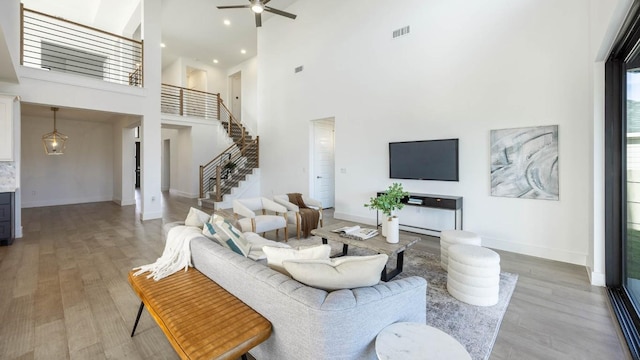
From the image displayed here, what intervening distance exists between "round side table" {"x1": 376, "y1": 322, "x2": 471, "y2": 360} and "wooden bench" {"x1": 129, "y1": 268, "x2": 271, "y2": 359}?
60 cm

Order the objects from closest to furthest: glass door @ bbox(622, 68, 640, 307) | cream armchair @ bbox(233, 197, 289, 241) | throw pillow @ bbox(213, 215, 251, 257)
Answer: throw pillow @ bbox(213, 215, 251, 257)
glass door @ bbox(622, 68, 640, 307)
cream armchair @ bbox(233, 197, 289, 241)

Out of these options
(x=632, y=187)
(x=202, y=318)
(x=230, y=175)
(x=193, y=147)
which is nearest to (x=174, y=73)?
(x=193, y=147)

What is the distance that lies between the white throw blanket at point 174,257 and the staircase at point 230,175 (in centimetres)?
533

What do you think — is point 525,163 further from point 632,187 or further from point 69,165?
point 69,165

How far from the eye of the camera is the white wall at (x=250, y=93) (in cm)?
1042

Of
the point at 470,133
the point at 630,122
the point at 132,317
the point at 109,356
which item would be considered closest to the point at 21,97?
the point at 132,317

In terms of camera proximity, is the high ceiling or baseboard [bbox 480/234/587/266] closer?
baseboard [bbox 480/234/587/266]

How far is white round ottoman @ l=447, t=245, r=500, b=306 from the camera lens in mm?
2512

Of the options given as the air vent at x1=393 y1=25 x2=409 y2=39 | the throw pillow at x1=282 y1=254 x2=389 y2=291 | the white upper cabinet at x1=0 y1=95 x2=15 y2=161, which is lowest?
the throw pillow at x1=282 y1=254 x2=389 y2=291

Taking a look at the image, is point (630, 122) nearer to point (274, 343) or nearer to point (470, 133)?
point (470, 133)

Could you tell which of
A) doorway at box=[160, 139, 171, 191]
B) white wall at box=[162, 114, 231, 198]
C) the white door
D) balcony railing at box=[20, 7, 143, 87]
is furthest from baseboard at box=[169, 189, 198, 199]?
the white door

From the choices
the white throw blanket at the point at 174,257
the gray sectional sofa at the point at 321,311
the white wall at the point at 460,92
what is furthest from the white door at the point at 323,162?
the gray sectional sofa at the point at 321,311

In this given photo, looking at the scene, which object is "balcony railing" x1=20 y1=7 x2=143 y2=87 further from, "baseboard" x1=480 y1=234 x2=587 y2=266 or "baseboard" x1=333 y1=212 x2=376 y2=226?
"baseboard" x1=480 y1=234 x2=587 y2=266

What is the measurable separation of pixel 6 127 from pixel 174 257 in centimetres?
451
